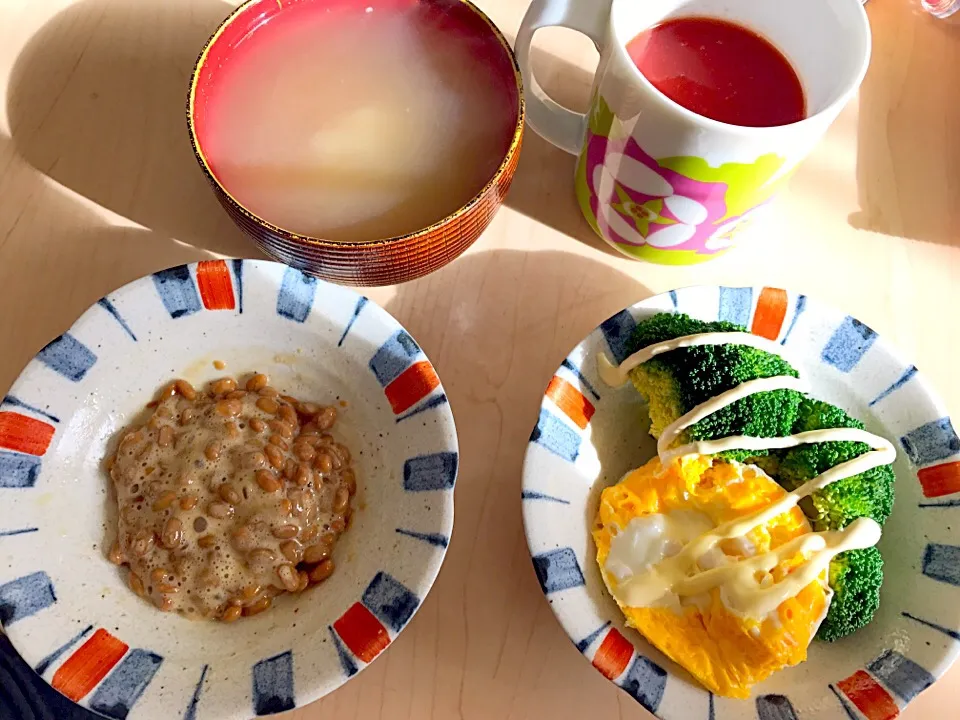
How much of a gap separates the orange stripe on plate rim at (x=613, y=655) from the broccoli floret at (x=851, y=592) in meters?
0.21

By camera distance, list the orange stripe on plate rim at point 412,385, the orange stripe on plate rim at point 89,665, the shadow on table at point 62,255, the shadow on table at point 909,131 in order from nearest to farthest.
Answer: the orange stripe on plate rim at point 89,665
the orange stripe on plate rim at point 412,385
the shadow on table at point 62,255
the shadow on table at point 909,131

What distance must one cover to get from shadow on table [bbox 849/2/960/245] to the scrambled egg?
467mm

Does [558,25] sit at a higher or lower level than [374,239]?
higher

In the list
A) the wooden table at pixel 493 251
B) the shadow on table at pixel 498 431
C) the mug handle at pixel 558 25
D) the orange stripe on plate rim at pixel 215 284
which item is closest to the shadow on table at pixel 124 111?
the wooden table at pixel 493 251

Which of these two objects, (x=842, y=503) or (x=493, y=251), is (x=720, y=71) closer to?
(x=493, y=251)

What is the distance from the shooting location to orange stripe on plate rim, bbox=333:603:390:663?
0.75m

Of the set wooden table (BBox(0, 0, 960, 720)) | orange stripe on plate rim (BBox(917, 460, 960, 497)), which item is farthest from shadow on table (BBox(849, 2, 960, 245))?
orange stripe on plate rim (BBox(917, 460, 960, 497))

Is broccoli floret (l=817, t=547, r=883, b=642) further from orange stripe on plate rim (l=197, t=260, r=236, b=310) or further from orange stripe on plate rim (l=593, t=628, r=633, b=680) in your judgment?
orange stripe on plate rim (l=197, t=260, r=236, b=310)

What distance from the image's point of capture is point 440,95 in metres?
0.96

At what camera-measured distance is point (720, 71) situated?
89cm

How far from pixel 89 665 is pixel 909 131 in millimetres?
1205

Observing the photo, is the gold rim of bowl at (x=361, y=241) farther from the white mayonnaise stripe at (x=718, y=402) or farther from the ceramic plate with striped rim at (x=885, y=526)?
the white mayonnaise stripe at (x=718, y=402)

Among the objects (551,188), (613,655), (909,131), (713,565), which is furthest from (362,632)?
(909,131)

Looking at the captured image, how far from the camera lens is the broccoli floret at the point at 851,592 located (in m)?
0.80
